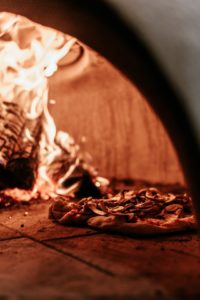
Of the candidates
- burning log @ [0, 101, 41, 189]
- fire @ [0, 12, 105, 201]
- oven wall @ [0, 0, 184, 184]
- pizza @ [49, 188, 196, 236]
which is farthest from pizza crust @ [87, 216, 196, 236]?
oven wall @ [0, 0, 184, 184]

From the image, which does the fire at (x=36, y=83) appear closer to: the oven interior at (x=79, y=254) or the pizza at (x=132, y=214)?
the oven interior at (x=79, y=254)

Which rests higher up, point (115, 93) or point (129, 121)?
point (115, 93)

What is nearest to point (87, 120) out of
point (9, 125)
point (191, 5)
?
point (9, 125)

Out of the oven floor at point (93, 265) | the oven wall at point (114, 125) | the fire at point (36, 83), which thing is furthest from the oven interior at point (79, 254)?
the oven wall at point (114, 125)

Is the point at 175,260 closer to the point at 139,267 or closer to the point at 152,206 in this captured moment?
the point at 139,267

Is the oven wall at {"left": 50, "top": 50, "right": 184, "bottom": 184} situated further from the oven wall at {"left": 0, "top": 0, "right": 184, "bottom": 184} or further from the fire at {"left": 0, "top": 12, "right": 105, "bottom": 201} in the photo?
the fire at {"left": 0, "top": 12, "right": 105, "bottom": 201}

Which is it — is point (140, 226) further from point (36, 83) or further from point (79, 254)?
point (36, 83)

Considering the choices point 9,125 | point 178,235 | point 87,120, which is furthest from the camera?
point 87,120
